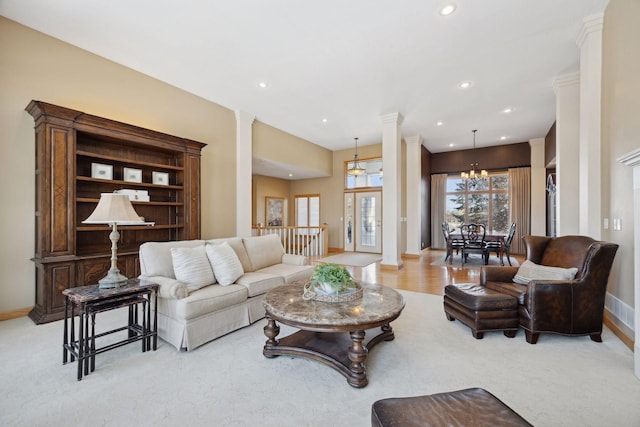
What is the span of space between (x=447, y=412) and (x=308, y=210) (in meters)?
9.14

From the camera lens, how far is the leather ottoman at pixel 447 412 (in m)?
1.09

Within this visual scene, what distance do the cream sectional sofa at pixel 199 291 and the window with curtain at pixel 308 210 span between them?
6.36 metres

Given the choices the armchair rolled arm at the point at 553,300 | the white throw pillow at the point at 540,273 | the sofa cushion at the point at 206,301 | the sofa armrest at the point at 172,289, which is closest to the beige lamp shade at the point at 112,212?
the sofa armrest at the point at 172,289

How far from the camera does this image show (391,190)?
6184mm

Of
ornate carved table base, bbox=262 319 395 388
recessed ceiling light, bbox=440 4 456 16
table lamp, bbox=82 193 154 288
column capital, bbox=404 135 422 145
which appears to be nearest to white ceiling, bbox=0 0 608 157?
recessed ceiling light, bbox=440 4 456 16

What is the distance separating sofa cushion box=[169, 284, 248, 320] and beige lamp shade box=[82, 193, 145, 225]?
861 mm

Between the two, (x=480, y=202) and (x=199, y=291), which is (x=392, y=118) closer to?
(x=480, y=202)

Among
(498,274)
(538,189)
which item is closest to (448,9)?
(498,274)

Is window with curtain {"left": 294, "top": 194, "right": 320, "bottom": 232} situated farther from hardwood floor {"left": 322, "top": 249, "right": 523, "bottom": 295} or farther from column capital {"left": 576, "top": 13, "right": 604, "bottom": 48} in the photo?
column capital {"left": 576, "top": 13, "right": 604, "bottom": 48}

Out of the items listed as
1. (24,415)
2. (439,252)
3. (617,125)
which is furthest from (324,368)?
(439,252)

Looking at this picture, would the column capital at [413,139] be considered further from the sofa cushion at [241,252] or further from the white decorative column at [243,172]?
the sofa cushion at [241,252]

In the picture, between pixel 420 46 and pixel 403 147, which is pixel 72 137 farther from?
pixel 403 147

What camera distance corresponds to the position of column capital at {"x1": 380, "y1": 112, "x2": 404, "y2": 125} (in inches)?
236

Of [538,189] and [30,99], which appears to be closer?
[30,99]
